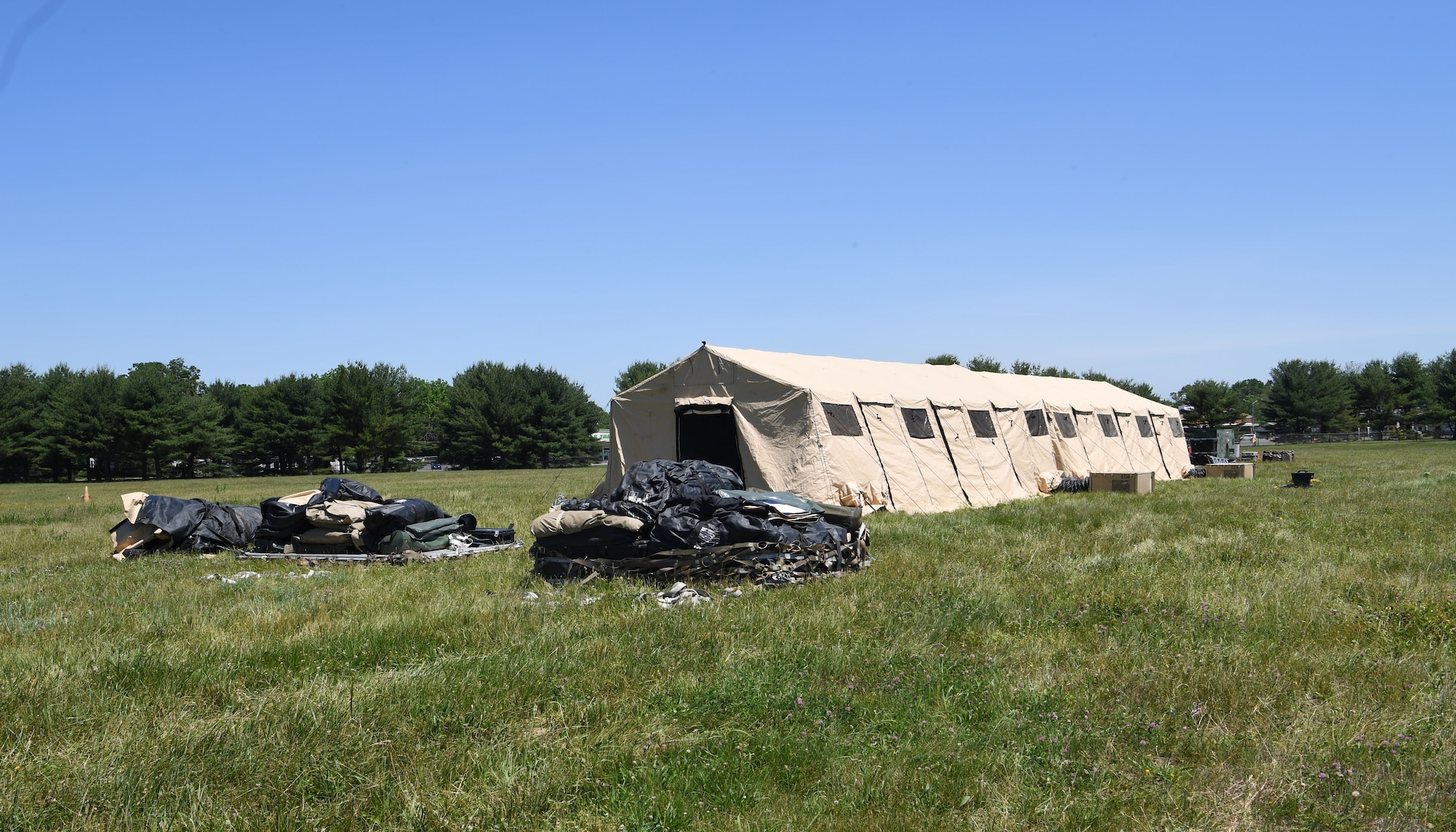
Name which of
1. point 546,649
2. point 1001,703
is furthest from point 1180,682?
point 546,649

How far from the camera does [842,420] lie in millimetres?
14992

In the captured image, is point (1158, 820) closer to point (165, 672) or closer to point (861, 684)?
point (861, 684)

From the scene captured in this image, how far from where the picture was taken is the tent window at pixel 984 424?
18.1 metres

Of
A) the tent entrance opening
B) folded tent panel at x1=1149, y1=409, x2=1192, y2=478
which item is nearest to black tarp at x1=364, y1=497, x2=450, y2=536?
the tent entrance opening

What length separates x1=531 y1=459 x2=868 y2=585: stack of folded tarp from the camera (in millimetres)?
7684

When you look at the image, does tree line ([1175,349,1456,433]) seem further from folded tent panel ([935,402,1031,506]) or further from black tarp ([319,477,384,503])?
black tarp ([319,477,384,503])

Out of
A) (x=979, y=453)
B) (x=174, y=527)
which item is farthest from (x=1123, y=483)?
(x=174, y=527)

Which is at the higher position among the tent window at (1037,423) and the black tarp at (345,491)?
the tent window at (1037,423)

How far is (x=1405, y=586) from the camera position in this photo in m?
7.18

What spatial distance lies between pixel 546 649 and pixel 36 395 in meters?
63.5

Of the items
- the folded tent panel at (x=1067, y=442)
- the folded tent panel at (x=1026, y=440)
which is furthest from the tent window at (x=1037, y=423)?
the folded tent panel at (x=1067, y=442)

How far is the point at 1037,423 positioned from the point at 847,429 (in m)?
7.38

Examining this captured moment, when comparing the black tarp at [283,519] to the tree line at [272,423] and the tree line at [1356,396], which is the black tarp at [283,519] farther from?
the tree line at [1356,396]

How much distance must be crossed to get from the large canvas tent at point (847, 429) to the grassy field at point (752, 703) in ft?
20.9
